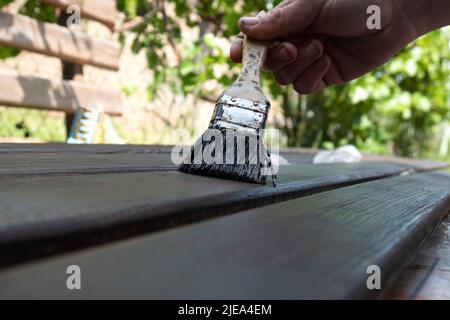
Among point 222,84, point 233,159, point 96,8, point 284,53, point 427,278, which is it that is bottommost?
point 427,278

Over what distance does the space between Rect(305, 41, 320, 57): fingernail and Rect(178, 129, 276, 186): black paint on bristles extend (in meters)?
0.74

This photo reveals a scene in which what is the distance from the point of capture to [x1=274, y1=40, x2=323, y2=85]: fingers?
1.59 m

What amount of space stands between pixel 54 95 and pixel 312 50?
1.64 metres

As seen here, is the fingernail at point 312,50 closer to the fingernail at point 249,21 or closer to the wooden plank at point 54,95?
the fingernail at point 249,21

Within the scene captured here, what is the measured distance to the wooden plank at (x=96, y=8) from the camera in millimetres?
2886

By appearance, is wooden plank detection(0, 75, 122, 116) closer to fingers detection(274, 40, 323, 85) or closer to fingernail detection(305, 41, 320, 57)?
fingers detection(274, 40, 323, 85)

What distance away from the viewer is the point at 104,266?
0.39 metres

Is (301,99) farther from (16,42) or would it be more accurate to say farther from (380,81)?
(16,42)

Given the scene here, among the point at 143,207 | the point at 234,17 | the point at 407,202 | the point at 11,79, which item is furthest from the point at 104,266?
the point at 234,17

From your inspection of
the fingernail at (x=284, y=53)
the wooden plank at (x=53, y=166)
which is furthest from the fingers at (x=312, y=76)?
the wooden plank at (x=53, y=166)

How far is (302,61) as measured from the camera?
1605mm

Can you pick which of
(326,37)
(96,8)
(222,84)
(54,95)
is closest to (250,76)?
(326,37)

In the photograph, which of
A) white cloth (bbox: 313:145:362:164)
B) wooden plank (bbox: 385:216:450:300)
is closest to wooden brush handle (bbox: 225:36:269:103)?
wooden plank (bbox: 385:216:450:300)

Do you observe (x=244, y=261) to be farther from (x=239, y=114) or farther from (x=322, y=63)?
(x=322, y=63)
